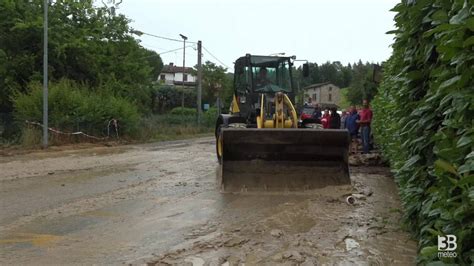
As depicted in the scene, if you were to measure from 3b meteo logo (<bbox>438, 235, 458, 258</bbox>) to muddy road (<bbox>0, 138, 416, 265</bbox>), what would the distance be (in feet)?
6.96

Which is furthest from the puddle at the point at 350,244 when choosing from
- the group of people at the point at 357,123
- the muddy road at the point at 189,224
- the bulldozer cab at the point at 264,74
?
the group of people at the point at 357,123

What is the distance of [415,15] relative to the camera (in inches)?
184

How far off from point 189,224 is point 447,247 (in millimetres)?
4350

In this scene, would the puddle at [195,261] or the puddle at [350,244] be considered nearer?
the puddle at [195,261]

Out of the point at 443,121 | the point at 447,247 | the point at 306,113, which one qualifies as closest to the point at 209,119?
the point at 306,113

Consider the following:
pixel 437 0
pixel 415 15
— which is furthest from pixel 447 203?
pixel 415 15

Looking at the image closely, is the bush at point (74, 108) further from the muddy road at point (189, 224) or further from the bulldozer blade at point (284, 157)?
the bulldozer blade at point (284, 157)

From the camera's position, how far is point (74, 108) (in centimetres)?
2417

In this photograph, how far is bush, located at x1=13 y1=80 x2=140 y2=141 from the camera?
910 inches

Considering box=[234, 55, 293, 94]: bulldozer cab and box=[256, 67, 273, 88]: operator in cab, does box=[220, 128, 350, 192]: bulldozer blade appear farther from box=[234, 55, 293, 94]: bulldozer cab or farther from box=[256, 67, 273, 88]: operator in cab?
box=[256, 67, 273, 88]: operator in cab

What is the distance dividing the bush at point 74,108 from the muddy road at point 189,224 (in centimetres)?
1209

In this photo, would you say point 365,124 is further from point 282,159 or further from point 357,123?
point 282,159

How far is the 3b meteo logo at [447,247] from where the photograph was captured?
10.2ft

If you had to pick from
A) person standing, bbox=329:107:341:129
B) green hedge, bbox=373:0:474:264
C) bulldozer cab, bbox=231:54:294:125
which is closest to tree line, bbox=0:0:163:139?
bulldozer cab, bbox=231:54:294:125
